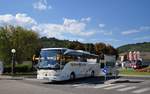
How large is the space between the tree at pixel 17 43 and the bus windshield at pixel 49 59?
96.6 feet

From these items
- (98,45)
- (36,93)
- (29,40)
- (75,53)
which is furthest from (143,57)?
(36,93)

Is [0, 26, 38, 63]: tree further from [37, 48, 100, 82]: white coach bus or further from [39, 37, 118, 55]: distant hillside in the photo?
[39, 37, 118, 55]: distant hillside

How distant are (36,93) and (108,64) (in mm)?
12732

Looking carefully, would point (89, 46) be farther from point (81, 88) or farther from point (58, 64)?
point (81, 88)

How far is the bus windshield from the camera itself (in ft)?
101

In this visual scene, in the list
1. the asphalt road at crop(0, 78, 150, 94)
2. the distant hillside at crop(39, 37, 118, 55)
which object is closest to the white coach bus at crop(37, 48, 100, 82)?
the asphalt road at crop(0, 78, 150, 94)

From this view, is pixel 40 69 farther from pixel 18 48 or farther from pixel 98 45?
pixel 98 45

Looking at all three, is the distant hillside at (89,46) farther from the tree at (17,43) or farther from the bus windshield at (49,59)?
the bus windshield at (49,59)

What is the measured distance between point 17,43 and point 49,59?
3054 cm

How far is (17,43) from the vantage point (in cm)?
6041

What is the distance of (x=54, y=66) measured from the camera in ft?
101

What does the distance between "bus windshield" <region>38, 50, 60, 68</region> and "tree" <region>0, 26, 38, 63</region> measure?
29454mm

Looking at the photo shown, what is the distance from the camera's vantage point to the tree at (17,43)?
196ft

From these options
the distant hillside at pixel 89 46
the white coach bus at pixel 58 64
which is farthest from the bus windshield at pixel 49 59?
the distant hillside at pixel 89 46
